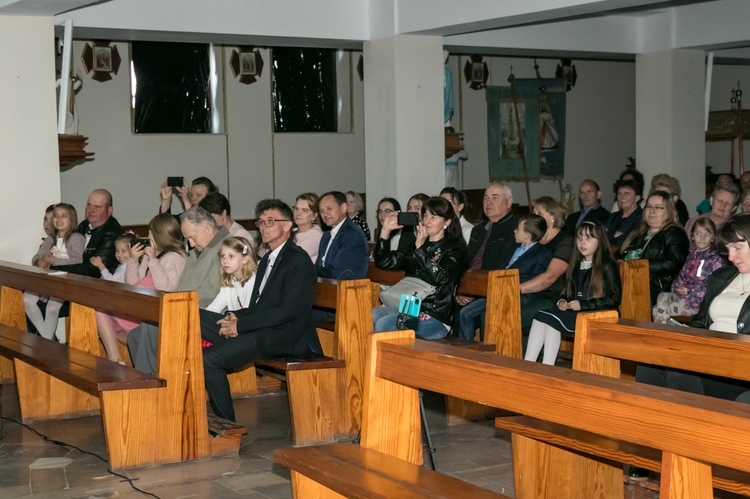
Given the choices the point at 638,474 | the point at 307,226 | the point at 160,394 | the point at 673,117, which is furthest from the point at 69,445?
the point at 673,117

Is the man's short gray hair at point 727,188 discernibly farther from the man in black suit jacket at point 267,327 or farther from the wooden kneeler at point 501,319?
the man in black suit jacket at point 267,327

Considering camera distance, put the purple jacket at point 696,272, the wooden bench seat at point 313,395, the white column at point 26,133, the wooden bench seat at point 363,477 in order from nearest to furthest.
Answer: the wooden bench seat at point 363,477 → the wooden bench seat at point 313,395 → the purple jacket at point 696,272 → the white column at point 26,133

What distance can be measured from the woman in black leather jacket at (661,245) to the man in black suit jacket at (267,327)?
2.52m

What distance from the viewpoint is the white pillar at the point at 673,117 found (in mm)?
11336

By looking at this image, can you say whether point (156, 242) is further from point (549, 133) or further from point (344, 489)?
point (549, 133)

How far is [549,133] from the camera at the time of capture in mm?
15242

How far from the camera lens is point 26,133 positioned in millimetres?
8133

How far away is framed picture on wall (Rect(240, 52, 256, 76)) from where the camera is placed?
1292cm

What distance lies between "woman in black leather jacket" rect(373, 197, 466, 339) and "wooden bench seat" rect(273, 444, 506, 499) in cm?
233

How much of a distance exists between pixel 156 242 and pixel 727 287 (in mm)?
3528

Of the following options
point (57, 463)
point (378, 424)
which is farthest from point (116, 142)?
point (378, 424)

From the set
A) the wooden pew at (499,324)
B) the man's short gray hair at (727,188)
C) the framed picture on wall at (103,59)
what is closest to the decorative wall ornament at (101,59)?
the framed picture on wall at (103,59)

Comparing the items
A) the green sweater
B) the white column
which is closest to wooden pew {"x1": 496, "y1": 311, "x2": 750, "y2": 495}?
the green sweater

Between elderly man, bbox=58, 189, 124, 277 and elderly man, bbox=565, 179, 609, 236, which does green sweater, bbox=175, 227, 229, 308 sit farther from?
elderly man, bbox=565, 179, 609, 236
